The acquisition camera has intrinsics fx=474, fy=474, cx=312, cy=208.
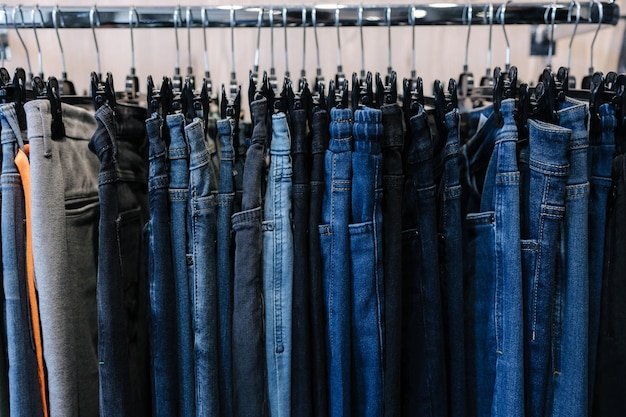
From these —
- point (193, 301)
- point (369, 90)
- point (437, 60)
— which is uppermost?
point (437, 60)

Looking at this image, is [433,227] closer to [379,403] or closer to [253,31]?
[379,403]

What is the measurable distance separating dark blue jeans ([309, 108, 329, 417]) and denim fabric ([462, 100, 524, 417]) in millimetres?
209

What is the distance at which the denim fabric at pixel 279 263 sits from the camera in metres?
0.59

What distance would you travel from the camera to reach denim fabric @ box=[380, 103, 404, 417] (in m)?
0.58

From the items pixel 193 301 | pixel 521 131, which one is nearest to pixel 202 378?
pixel 193 301

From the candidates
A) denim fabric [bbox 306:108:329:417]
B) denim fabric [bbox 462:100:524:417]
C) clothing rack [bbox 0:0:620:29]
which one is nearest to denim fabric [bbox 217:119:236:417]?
denim fabric [bbox 306:108:329:417]

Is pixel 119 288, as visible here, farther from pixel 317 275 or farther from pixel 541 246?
pixel 541 246

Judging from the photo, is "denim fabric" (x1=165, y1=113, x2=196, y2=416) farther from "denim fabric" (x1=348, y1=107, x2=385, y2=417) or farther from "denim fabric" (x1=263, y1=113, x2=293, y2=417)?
"denim fabric" (x1=348, y1=107, x2=385, y2=417)

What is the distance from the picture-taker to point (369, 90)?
62cm

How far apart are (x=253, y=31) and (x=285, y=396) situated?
0.81 meters

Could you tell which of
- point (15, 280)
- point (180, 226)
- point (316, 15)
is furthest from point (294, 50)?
point (15, 280)

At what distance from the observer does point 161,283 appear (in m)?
0.57

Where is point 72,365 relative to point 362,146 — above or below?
below

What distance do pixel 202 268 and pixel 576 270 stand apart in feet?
1.52
